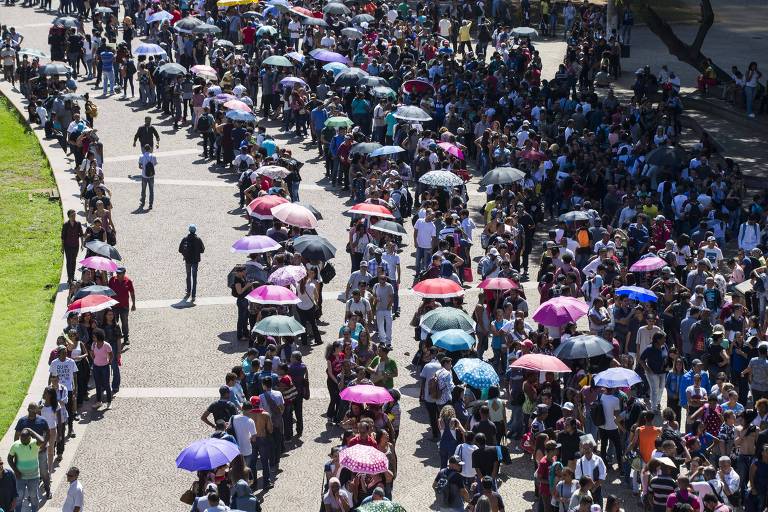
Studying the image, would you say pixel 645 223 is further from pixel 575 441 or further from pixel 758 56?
pixel 758 56

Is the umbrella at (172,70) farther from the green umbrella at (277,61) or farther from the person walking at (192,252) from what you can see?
the person walking at (192,252)

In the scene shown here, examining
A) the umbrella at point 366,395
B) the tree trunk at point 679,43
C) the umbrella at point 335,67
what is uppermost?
the tree trunk at point 679,43

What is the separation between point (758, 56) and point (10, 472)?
3526 cm

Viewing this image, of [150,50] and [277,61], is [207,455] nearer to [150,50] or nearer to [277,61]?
[277,61]

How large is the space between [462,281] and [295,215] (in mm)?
3095

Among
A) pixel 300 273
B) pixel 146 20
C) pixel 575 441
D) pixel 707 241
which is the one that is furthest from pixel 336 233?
pixel 146 20

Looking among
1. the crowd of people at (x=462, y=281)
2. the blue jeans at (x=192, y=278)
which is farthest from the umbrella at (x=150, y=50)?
the blue jeans at (x=192, y=278)

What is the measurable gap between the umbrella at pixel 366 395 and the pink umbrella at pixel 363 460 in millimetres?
1534

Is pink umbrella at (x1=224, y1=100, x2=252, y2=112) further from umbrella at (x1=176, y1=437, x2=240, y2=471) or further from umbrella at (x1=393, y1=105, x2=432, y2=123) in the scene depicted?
umbrella at (x1=176, y1=437, x2=240, y2=471)

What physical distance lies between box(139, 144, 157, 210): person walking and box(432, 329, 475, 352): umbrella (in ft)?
39.1

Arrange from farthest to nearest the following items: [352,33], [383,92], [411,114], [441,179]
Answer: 1. [352,33]
2. [383,92]
3. [411,114]
4. [441,179]

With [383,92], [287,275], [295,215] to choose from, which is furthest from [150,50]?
[287,275]

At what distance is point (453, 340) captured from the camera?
20.3 m

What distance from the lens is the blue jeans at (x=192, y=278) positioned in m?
25.8
